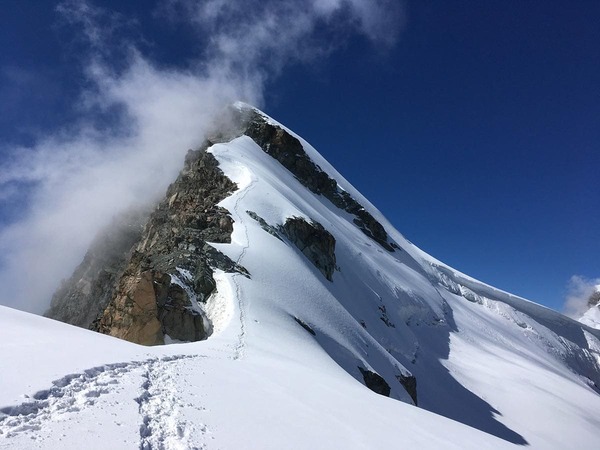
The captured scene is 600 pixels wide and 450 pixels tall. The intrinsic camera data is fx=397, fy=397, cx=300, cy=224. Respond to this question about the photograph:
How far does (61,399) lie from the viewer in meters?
6.16

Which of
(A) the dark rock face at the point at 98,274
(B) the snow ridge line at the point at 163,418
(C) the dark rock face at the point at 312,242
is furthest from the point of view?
(A) the dark rock face at the point at 98,274

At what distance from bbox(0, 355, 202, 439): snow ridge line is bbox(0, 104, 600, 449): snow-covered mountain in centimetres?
4

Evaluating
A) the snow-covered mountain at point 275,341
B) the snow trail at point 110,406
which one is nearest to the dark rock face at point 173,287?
the snow-covered mountain at point 275,341

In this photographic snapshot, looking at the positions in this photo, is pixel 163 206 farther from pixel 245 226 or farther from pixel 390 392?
pixel 390 392

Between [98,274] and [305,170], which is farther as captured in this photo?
[305,170]

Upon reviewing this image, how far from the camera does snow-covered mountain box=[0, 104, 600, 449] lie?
6.73 m

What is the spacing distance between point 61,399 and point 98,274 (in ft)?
191

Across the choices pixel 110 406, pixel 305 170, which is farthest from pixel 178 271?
pixel 305 170

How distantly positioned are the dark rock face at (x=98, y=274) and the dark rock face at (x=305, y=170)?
24245 millimetres

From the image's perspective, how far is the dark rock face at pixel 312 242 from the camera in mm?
34656

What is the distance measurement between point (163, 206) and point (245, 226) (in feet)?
81.9

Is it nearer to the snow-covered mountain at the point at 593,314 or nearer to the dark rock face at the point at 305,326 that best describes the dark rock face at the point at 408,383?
the dark rock face at the point at 305,326

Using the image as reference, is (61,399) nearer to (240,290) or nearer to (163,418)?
(163,418)

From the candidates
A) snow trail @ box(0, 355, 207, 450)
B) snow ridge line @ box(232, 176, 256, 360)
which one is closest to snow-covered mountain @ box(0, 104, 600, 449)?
snow trail @ box(0, 355, 207, 450)
